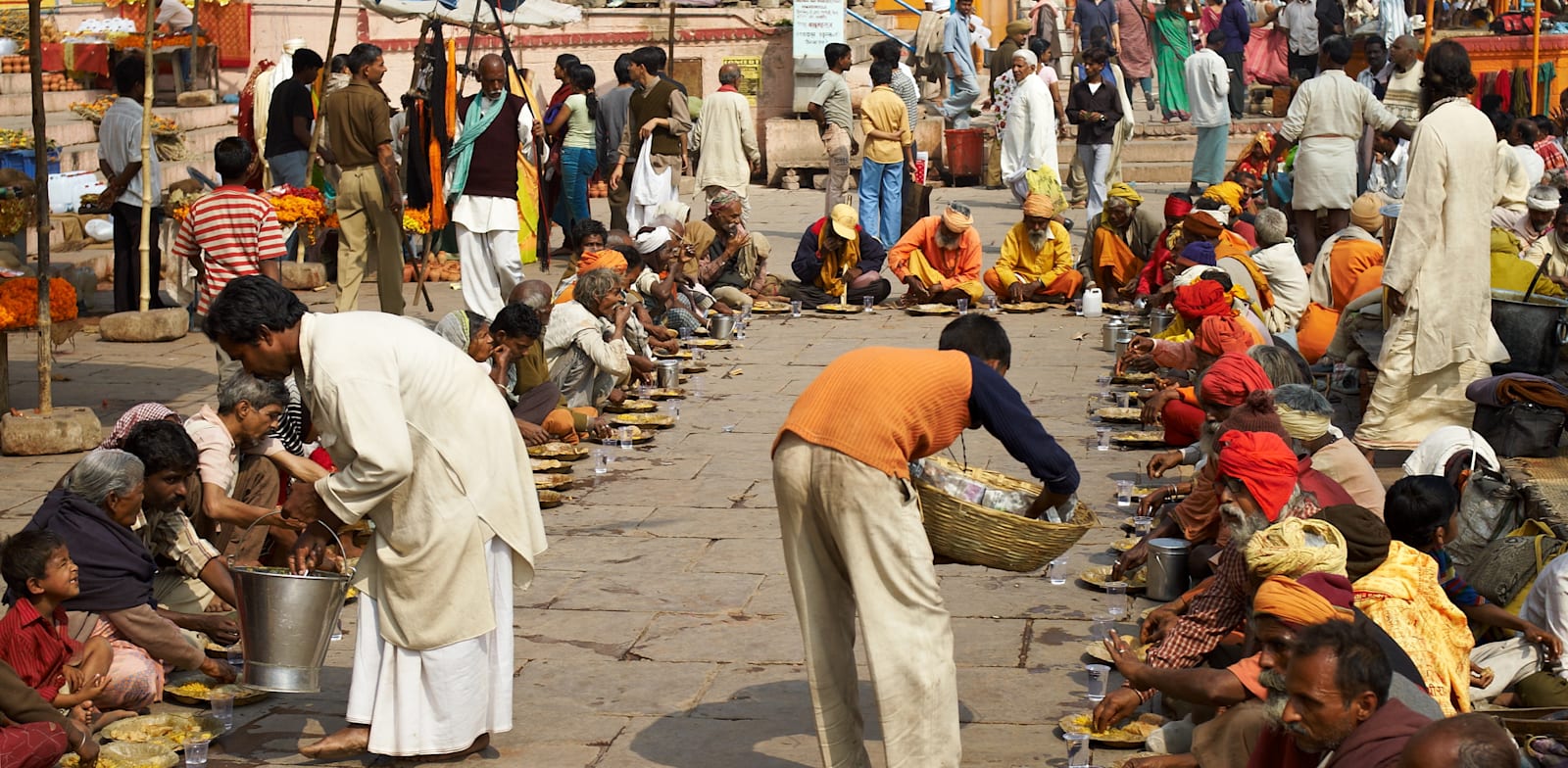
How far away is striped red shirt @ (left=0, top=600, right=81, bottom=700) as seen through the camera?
17.4 feet

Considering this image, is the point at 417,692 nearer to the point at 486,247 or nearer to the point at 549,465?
the point at 549,465

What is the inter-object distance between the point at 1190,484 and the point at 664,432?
3.58 meters

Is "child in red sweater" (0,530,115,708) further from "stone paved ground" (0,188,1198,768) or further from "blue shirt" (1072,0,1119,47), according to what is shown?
"blue shirt" (1072,0,1119,47)

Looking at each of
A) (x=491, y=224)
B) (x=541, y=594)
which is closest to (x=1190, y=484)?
(x=541, y=594)

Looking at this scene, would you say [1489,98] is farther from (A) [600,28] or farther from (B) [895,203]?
(A) [600,28]

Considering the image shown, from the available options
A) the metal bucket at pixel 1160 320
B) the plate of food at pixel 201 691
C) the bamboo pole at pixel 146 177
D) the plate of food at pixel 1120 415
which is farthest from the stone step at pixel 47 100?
the plate of food at pixel 201 691

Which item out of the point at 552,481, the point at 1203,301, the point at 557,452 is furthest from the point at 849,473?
the point at 1203,301

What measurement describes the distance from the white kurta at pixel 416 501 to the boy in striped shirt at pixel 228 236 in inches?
211

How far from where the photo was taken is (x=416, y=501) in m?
5.10

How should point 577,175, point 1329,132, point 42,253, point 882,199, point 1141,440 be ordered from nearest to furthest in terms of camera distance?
point 42,253, point 1141,440, point 1329,132, point 882,199, point 577,175

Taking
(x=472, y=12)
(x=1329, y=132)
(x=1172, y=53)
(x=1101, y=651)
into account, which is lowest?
(x=1101, y=651)

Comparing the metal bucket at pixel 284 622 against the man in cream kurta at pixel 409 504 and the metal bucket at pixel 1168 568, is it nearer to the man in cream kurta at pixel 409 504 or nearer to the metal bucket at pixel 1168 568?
the man in cream kurta at pixel 409 504

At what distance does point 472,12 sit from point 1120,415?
7650 millimetres

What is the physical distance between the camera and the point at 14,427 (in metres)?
9.21
